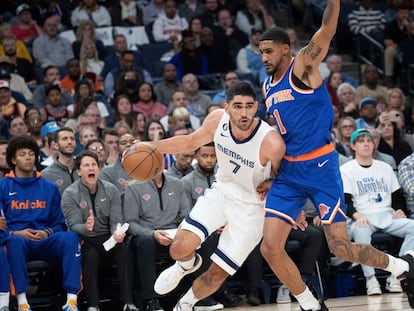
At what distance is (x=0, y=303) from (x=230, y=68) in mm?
7281

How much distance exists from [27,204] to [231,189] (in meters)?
2.51

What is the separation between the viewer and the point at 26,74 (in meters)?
13.1

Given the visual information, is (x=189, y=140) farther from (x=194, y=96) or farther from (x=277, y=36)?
(x=194, y=96)

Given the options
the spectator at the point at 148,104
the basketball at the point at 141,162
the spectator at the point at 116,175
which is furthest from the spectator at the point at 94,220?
the spectator at the point at 148,104

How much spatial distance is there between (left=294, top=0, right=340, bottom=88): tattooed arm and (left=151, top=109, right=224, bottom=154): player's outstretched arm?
85 cm

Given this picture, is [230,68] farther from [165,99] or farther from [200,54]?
[165,99]

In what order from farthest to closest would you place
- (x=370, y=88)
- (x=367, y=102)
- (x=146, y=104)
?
(x=370, y=88)
(x=146, y=104)
(x=367, y=102)

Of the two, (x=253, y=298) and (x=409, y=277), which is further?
(x=253, y=298)

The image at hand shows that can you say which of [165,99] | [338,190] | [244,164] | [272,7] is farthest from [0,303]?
[272,7]

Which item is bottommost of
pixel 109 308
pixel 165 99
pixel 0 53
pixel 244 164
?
pixel 109 308

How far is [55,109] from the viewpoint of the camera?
11820 mm

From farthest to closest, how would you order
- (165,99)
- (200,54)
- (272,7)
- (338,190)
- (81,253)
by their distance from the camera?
(272,7) → (200,54) → (165,99) → (81,253) → (338,190)

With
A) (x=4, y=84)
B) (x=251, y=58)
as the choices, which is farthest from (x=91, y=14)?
(x=4, y=84)

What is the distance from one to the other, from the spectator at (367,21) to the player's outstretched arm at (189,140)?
352 inches
